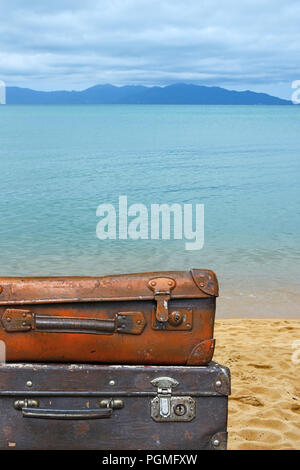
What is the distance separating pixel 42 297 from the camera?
117 inches

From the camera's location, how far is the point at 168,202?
19.9m

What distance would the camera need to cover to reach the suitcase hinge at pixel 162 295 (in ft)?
9.72

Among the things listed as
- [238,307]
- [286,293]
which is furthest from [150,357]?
[286,293]

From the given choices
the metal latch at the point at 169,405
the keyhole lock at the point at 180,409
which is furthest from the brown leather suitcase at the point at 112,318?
the keyhole lock at the point at 180,409

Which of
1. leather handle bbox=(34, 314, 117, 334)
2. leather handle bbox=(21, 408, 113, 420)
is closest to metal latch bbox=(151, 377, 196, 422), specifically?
leather handle bbox=(21, 408, 113, 420)

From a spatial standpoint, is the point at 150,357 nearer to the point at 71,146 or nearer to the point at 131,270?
the point at 131,270

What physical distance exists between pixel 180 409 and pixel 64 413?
1.94 feet

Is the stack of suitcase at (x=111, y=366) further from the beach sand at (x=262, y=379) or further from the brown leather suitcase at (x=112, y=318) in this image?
the beach sand at (x=262, y=379)

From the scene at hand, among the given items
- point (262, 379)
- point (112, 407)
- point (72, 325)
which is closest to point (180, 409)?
point (112, 407)

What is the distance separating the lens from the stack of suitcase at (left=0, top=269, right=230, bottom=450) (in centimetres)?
296

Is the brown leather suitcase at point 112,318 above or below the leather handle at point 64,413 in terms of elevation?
above

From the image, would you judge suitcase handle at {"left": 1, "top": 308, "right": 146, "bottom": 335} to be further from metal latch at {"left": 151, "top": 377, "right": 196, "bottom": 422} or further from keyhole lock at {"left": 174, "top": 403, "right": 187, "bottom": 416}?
keyhole lock at {"left": 174, "top": 403, "right": 187, "bottom": 416}

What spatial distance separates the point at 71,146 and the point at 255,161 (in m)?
14.9

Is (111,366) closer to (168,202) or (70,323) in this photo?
(70,323)
